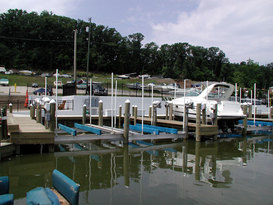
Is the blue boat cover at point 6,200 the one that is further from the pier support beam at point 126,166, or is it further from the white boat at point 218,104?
the white boat at point 218,104


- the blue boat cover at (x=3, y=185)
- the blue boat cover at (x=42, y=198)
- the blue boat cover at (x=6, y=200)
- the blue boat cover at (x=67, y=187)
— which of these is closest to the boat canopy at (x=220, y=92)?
the blue boat cover at (x=67, y=187)

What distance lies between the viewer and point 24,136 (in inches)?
367

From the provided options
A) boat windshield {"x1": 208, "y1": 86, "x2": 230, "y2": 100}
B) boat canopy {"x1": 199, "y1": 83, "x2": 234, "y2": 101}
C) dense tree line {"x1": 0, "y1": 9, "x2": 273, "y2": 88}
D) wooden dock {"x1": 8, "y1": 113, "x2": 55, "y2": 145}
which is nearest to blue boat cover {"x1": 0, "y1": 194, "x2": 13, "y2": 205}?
wooden dock {"x1": 8, "y1": 113, "x2": 55, "y2": 145}

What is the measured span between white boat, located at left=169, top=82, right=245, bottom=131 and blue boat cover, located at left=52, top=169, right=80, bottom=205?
10305mm

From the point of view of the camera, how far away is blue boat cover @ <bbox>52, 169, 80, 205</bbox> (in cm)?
426

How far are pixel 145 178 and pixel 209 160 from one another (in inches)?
141

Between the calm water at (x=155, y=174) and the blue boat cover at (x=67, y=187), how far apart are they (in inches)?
40.2

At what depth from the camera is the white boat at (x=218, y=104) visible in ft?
51.6

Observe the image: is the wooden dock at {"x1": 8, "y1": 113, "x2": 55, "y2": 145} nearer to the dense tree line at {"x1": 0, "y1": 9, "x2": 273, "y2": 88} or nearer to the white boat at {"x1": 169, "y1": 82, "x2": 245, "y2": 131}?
the white boat at {"x1": 169, "y1": 82, "x2": 245, "y2": 131}

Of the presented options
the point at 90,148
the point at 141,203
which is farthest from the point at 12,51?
the point at 141,203

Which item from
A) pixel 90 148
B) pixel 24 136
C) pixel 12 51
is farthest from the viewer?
pixel 12 51

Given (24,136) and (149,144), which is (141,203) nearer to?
(24,136)

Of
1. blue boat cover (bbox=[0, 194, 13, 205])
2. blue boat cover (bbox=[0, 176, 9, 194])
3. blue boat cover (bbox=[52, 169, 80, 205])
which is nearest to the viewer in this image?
blue boat cover (bbox=[0, 194, 13, 205])

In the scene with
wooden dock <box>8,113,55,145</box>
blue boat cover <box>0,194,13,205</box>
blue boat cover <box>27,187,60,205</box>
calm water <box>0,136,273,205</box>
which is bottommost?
calm water <box>0,136,273,205</box>
